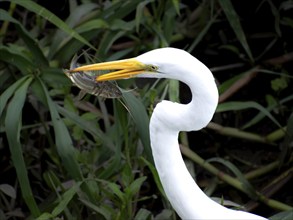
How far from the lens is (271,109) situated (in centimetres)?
235

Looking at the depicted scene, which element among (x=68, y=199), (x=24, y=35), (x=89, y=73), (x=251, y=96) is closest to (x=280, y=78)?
(x=251, y=96)

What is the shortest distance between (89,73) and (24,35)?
811 mm

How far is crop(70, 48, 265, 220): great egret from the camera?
1.12 metres

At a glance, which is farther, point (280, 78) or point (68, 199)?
point (280, 78)

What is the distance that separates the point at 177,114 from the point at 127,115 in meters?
0.80

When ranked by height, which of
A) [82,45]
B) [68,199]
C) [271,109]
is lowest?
[68,199]

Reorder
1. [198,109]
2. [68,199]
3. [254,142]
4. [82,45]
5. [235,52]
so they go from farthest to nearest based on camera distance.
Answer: [235,52] → [254,142] → [82,45] → [68,199] → [198,109]

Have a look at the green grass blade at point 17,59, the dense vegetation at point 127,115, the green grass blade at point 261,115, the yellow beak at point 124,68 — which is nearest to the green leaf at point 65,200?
the dense vegetation at point 127,115

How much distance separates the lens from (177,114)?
116 cm

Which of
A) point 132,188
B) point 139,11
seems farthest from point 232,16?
point 132,188

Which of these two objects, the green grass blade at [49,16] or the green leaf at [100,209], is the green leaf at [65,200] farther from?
the green grass blade at [49,16]

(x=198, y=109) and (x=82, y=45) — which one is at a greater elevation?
(x=82, y=45)

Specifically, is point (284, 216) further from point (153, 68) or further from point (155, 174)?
point (153, 68)

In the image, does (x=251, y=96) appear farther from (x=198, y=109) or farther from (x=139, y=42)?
(x=198, y=109)
